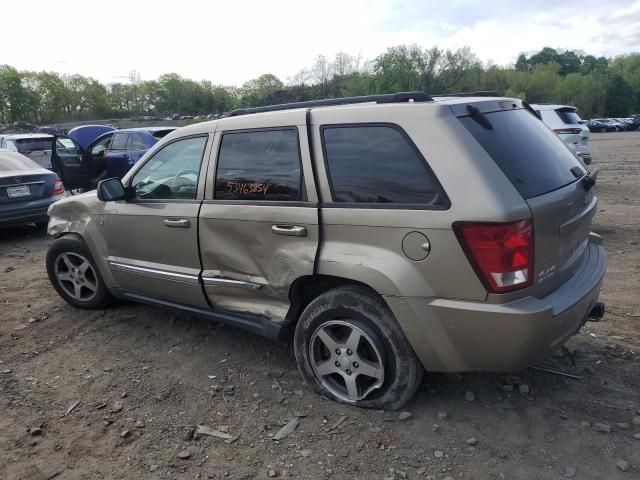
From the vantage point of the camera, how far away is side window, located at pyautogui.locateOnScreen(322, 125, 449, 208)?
2662mm

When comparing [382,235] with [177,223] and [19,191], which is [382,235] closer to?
[177,223]

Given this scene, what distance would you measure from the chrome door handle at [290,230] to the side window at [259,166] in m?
0.18

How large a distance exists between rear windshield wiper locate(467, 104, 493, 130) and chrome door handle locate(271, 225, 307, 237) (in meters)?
1.13

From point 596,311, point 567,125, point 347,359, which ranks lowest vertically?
point 347,359

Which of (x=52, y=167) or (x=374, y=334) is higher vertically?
(x=52, y=167)

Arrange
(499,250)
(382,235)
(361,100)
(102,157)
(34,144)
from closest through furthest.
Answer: (499,250) < (382,235) < (361,100) < (102,157) < (34,144)

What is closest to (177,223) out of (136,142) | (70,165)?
(70,165)

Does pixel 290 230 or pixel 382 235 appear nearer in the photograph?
pixel 382 235

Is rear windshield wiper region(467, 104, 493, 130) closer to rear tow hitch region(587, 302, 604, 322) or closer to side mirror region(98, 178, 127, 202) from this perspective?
rear tow hitch region(587, 302, 604, 322)

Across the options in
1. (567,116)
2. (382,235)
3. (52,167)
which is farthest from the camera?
(567,116)

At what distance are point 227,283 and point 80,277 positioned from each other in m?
1.98

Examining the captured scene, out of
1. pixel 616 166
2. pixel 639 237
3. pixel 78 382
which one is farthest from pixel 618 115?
pixel 78 382

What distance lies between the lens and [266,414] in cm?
311

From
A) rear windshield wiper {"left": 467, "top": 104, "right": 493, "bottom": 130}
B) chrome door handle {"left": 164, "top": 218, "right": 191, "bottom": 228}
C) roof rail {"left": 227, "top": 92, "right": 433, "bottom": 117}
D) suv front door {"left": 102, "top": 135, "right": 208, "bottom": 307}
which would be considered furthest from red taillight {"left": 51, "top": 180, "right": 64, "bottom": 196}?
rear windshield wiper {"left": 467, "top": 104, "right": 493, "bottom": 130}
